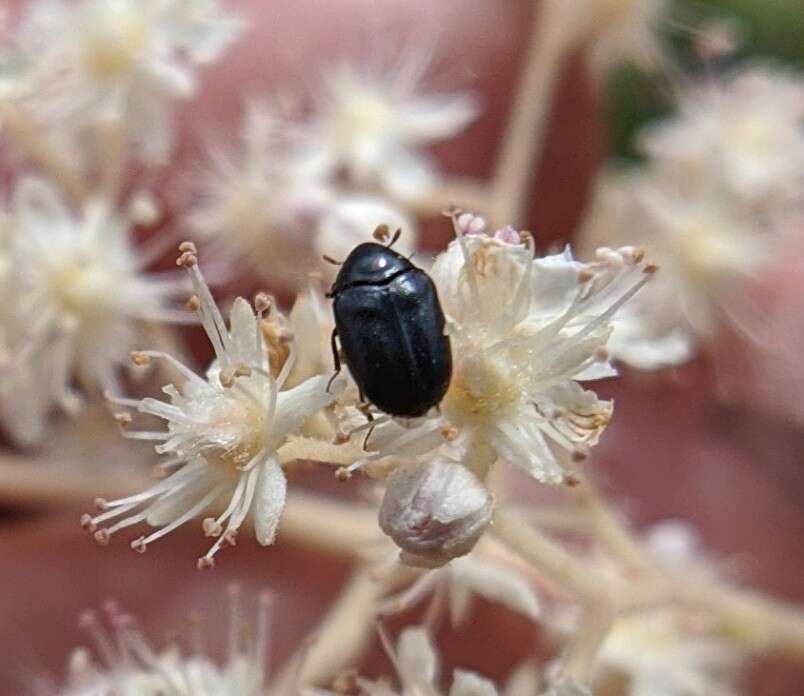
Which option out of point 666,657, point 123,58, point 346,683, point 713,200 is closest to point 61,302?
point 123,58

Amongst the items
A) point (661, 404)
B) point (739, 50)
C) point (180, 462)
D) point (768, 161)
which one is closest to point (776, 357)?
point (661, 404)

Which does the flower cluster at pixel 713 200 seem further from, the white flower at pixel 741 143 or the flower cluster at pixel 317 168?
the flower cluster at pixel 317 168

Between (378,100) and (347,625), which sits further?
(378,100)

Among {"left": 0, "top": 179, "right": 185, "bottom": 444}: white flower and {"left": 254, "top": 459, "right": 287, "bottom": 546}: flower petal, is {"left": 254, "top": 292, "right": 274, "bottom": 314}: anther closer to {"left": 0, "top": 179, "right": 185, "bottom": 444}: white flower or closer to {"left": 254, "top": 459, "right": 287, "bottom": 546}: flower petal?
{"left": 254, "top": 459, "right": 287, "bottom": 546}: flower petal

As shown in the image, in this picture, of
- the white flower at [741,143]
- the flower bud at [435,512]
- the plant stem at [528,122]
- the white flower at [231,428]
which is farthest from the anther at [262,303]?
the white flower at [741,143]

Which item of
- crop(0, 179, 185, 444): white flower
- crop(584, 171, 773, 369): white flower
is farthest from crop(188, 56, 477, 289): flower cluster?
crop(584, 171, 773, 369): white flower

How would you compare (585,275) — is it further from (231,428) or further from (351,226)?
(351,226)

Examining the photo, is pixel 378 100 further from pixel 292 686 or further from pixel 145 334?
pixel 292 686
